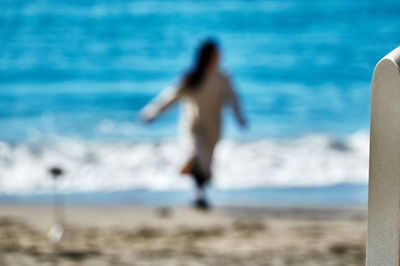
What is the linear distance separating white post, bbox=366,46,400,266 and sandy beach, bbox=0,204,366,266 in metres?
3.38

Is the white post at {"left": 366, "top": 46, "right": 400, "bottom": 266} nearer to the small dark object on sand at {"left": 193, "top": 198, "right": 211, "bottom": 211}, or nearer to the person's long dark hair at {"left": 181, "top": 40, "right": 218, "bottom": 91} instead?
the small dark object on sand at {"left": 193, "top": 198, "right": 211, "bottom": 211}

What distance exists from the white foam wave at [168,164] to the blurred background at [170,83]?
0.03m

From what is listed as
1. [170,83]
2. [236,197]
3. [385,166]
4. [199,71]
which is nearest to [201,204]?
[236,197]

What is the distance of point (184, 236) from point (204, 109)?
6.42 feet

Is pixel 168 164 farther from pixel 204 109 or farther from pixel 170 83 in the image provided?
pixel 170 83

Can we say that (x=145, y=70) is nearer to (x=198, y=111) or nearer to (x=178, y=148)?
(x=178, y=148)

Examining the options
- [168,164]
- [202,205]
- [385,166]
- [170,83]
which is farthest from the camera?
[170,83]

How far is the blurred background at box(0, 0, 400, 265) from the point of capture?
959 centimetres

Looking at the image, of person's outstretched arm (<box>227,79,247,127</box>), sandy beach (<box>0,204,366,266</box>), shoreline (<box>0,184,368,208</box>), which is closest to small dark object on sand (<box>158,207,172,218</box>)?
sandy beach (<box>0,204,366,266</box>)

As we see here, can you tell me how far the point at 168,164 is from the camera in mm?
10781

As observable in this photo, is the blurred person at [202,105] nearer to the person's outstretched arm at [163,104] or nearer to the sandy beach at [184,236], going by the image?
the person's outstretched arm at [163,104]

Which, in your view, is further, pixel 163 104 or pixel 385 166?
pixel 163 104

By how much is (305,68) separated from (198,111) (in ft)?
56.9

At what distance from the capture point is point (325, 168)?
10352 mm
